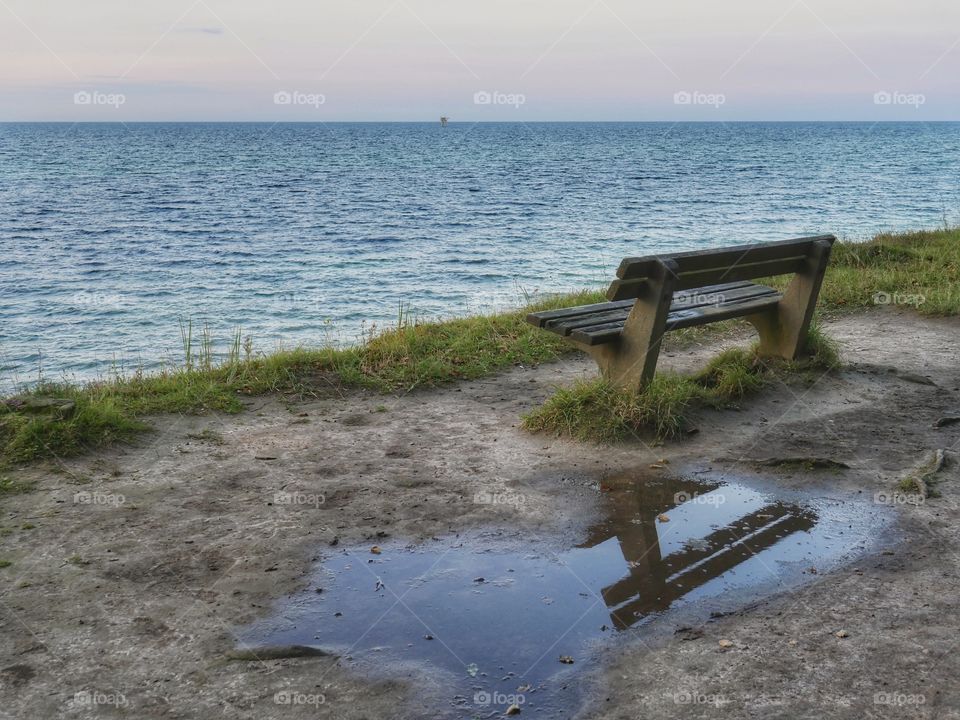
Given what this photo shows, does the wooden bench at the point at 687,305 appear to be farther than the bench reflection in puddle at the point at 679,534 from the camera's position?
Yes

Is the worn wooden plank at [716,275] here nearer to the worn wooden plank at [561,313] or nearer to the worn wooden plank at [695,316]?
the worn wooden plank at [695,316]

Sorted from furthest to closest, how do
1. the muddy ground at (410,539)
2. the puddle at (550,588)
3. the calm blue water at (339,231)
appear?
the calm blue water at (339,231) < the puddle at (550,588) < the muddy ground at (410,539)

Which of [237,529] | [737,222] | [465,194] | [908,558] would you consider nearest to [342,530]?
[237,529]

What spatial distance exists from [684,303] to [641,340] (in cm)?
105

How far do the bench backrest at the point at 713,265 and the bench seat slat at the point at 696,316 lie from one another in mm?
295

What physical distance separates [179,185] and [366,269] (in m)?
32.9

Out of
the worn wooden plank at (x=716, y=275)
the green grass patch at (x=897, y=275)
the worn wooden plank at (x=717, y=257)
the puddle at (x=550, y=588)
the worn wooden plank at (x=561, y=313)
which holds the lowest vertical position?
the puddle at (x=550, y=588)

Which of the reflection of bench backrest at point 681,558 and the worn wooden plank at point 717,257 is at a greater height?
the worn wooden plank at point 717,257

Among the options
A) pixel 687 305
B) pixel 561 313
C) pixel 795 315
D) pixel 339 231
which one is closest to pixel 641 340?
pixel 561 313

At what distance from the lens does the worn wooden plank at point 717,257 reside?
5766mm

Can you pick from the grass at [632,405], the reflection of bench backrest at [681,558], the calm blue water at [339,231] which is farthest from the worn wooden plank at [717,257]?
the calm blue water at [339,231]

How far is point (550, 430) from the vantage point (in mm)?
6223

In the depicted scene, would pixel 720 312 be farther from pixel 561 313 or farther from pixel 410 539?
pixel 410 539

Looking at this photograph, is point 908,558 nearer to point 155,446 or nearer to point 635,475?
point 635,475
